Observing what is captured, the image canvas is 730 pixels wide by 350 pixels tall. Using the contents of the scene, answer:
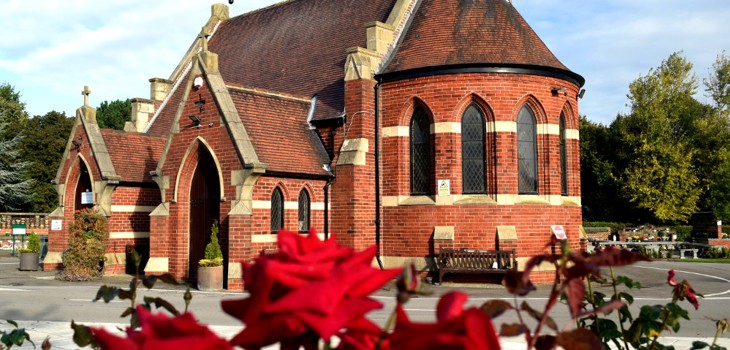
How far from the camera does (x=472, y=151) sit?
19516 mm

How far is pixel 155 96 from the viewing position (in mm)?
28000

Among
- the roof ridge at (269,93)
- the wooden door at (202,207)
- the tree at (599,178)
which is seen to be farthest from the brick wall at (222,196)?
the tree at (599,178)

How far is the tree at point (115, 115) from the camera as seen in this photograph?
62.0m

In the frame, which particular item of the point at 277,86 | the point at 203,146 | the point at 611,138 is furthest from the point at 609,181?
the point at 203,146

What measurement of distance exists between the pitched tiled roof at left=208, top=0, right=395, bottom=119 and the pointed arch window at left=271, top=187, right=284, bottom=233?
133 inches

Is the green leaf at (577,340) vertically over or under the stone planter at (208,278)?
over

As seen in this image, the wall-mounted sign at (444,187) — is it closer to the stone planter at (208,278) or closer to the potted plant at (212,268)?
the potted plant at (212,268)

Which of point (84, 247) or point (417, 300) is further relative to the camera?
A: point (84, 247)

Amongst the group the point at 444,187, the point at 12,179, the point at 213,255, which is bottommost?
the point at 213,255

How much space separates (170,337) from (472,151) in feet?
61.8

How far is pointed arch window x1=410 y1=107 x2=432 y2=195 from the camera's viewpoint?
1986 cm

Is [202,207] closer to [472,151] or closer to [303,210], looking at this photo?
[303,210]

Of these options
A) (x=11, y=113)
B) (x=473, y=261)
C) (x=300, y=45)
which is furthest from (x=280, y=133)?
(x=11, y=113)

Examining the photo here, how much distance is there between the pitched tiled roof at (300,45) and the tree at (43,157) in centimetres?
3398
